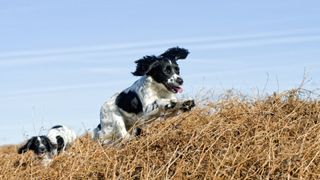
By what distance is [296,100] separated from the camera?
26.3 feet

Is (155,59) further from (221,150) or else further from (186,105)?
(221,150)

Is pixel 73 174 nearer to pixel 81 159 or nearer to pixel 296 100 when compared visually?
pixel 81 159

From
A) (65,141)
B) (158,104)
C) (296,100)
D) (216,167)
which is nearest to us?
(216,167)

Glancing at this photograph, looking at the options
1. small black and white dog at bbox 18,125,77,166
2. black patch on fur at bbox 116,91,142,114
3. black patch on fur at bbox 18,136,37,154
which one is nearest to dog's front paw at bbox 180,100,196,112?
black patch on fur at bbox 116,91,142,114

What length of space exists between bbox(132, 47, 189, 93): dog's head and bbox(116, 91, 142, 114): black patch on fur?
383 millimetres

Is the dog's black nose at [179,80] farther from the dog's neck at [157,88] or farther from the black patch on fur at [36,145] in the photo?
the black patch on fur at [36,145]

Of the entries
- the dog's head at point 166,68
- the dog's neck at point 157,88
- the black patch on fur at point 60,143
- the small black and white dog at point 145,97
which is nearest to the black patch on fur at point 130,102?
the small black and white dog at point 145,97

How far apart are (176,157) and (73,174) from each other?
1.07 m

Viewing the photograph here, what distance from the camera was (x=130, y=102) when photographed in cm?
984

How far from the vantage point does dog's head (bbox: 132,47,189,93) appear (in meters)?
9.66

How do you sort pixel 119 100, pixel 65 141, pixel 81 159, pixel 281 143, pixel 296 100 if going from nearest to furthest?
1. pixel 281 143
2. pixel 81 159
3. pixel 296 100
4. pixel 119 100
5. pixel 65 141

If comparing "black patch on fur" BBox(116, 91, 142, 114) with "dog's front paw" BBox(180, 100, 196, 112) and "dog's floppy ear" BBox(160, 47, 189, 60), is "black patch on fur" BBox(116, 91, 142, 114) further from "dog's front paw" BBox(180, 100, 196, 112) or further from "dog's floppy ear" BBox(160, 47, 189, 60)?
"dog's front paw" BBox(180, 100, 196, 112)

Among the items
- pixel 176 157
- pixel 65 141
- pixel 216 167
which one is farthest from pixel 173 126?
pixel 65 141

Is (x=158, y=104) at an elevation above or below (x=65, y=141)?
above
